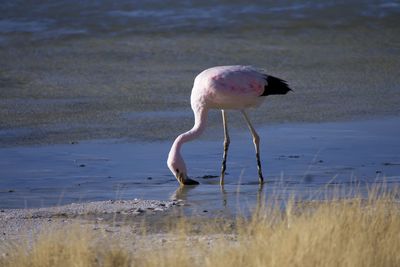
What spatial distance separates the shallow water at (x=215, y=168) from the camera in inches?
342

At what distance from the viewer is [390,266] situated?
5.82 meters

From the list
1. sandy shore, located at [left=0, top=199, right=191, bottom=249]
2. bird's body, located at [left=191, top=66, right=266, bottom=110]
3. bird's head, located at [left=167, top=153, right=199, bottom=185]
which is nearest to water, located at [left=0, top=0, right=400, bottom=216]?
bird's head, located at [left=167, top=153, right=199, bottom=185]

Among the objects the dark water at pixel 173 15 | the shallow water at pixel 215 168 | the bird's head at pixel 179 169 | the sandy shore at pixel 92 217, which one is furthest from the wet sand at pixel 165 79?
the sandy shore at pixel 92 217

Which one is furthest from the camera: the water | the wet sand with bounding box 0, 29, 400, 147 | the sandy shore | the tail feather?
the wet sand with bounding box 0, 29, 400, 147

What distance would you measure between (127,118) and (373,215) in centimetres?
638

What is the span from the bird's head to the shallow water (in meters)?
0.08

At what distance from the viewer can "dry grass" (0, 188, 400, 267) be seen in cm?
568

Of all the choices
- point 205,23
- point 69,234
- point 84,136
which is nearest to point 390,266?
point 69,234

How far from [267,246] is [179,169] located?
10.8 feet

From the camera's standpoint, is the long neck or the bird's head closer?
the bird's head

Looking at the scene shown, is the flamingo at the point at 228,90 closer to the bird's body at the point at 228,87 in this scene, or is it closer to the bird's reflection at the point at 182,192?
the bird's body at the point at 228,87

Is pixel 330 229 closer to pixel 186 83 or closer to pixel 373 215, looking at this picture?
pixel 373 215

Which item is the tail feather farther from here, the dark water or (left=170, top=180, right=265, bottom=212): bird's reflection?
the dark water

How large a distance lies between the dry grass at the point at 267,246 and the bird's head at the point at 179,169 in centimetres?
237
